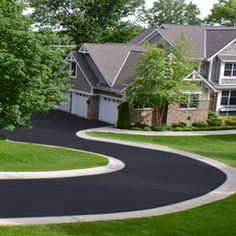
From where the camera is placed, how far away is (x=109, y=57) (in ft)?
141

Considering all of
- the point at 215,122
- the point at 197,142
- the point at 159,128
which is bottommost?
the point at 197,142

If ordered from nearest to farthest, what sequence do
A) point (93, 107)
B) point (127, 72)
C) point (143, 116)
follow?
point (143, 116) < point (127, 72) < point (93, 107)

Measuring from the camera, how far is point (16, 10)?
21500 mm

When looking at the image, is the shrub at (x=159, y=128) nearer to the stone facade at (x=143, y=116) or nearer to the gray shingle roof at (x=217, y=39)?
the stone facade at (x=143, y=116)

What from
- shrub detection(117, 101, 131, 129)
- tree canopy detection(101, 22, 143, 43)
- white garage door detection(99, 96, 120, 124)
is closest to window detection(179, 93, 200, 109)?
shrub detection(117, 101, 131, 129)

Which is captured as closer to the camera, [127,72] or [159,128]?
[159,128]

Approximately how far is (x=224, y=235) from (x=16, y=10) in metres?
14.4

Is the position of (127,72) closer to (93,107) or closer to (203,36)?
(93,107)

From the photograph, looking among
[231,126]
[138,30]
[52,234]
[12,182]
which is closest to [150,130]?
[231,126]

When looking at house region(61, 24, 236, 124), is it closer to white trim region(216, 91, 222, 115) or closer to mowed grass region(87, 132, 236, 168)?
white trim region(216, 91, 222, 115)

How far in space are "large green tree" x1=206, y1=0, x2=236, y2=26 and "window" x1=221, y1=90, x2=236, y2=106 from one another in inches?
1307

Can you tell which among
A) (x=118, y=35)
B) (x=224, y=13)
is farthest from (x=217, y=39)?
(x=224, y=13)

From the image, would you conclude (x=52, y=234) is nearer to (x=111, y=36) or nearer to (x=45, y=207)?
(x=45, y=207)

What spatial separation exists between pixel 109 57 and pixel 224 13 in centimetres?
4100
